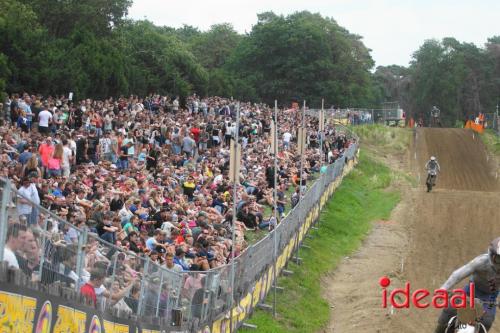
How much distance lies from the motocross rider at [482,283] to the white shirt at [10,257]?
4.94 metres

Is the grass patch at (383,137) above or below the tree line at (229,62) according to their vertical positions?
below

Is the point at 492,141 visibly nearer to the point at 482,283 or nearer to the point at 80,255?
the point at 482,283

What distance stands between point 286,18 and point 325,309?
81.8m

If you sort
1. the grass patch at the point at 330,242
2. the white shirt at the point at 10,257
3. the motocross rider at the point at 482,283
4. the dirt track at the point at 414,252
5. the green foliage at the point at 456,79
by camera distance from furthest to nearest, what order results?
the green foliage at the point at 456,79
the dirt track at the point at 414,252
the grass patch at the point at 330,242
the motocross rider at the point at 482,283
the white shirt at the point at 10,257

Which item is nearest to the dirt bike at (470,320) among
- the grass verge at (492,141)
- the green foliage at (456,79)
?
the grass verge at (492,141)

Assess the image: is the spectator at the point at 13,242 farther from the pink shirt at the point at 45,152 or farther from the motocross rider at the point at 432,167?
the motocross rider at the point at 432,167

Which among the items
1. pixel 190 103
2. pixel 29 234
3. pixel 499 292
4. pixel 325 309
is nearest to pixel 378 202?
pixel 190 103

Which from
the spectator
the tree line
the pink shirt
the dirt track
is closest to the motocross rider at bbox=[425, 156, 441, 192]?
the dirt track

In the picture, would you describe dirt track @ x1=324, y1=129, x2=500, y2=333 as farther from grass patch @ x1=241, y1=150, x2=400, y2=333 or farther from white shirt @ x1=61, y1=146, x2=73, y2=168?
white shirt @ x1=61, y1=146, x2=73, y2=168

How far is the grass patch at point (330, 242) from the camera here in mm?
19531

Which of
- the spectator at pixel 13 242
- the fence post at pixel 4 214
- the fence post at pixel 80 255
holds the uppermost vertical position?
A: the fence post at pixel 4 214

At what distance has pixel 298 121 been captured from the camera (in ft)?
166

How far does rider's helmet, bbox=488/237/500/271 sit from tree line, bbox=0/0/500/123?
2371cm

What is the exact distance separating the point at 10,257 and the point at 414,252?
2205 cm
